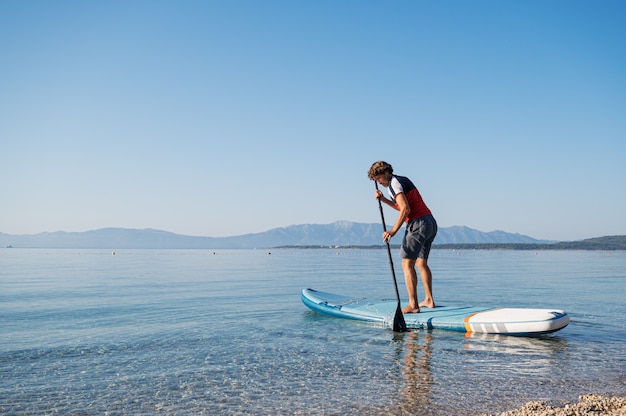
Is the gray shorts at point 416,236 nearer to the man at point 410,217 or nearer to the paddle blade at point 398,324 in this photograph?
the man at point 410,217

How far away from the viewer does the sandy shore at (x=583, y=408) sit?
4598mm

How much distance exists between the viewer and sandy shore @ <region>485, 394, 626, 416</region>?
15.1ft

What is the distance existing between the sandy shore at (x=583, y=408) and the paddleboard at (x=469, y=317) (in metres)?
3.08

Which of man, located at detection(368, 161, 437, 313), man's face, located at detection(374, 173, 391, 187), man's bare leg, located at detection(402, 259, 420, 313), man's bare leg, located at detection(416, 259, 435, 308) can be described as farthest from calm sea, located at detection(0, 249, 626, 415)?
man's face, located at detection(374, 173, 391, 187)

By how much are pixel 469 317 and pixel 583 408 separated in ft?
13.5

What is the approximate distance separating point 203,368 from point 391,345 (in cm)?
304

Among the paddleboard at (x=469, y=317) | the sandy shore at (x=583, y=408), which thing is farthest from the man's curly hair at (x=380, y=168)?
the sandy shore at (x=583, y=408)

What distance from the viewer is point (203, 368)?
6.58m

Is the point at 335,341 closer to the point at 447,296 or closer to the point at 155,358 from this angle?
the point at 155,358

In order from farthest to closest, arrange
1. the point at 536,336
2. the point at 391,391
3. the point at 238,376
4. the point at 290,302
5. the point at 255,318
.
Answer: the point at 290,302
the point at 255,318
the point at 536,336
the point at 238,376
the point at 391,391

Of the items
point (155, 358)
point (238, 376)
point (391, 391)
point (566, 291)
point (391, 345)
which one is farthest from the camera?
point (566, 291)

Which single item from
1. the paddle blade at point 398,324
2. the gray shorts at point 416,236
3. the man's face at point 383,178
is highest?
the man's face at point 383,178

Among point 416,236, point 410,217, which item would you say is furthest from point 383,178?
point 416,236

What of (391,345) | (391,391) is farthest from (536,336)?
(391,391)
